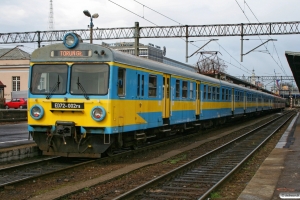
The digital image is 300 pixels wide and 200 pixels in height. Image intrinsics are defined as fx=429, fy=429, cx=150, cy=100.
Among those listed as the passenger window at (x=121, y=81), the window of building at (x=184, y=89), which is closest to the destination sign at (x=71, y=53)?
the passenger window at (x=121, y=81)

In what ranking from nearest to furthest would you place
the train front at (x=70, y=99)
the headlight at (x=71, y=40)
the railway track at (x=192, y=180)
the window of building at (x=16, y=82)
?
the railway track at (x=192, y=180) < the train front at (x=70, y=99) < the headlight at (x=71, y=40) < the window of building at (x=16, y=82)

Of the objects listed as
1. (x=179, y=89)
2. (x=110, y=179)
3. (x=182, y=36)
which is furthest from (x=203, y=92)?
(x=110, y=179)

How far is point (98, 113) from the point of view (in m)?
10.8

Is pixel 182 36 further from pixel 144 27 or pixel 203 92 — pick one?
pixel 203 92

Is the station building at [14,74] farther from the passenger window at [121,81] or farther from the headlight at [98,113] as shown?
the headlight at [98,113]

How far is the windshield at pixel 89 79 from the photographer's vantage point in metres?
10.9

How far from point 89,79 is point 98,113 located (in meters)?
0.95

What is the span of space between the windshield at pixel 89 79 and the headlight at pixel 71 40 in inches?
22.2

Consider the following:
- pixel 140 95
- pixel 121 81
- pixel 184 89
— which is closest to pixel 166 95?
pixel 184 89

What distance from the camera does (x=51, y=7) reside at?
89.8m

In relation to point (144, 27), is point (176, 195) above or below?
below

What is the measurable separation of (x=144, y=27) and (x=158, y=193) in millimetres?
21958

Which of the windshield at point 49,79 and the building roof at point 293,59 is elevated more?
the building roof at point 293,59

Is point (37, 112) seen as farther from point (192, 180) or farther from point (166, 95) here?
point (166, 95)
